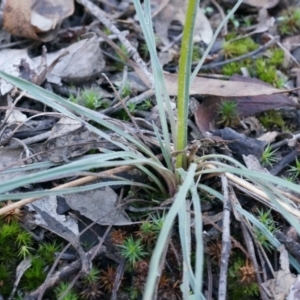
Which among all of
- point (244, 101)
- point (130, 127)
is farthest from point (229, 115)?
point (130, 127)

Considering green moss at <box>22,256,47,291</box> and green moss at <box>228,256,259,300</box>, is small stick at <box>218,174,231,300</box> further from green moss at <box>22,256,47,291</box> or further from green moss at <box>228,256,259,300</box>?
green moss at <box>22,256,47,291</box>

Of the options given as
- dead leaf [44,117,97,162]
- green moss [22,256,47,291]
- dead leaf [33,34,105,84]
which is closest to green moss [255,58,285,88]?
dead leaf [33,34,105,84]

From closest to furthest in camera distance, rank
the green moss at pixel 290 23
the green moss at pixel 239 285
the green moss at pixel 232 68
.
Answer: the green moss at pixel 239 285
the green moss at pixel 232 68
the green moss at pixel 290 23

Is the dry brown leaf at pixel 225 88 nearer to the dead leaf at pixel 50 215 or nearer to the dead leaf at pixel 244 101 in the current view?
the dead leaf at pixel 244 101

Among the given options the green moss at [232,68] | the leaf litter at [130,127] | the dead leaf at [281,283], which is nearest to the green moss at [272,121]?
the leaf litter at [130,127]

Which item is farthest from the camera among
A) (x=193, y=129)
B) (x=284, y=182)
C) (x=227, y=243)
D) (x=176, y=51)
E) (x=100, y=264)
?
(x=176, y=51)

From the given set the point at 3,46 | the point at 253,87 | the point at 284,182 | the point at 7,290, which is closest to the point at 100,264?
the point at 7,290

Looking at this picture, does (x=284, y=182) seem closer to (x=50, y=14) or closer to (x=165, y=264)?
(x=165, y=264)

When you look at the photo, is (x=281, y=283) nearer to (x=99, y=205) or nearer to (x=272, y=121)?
(x=99, y=205)
